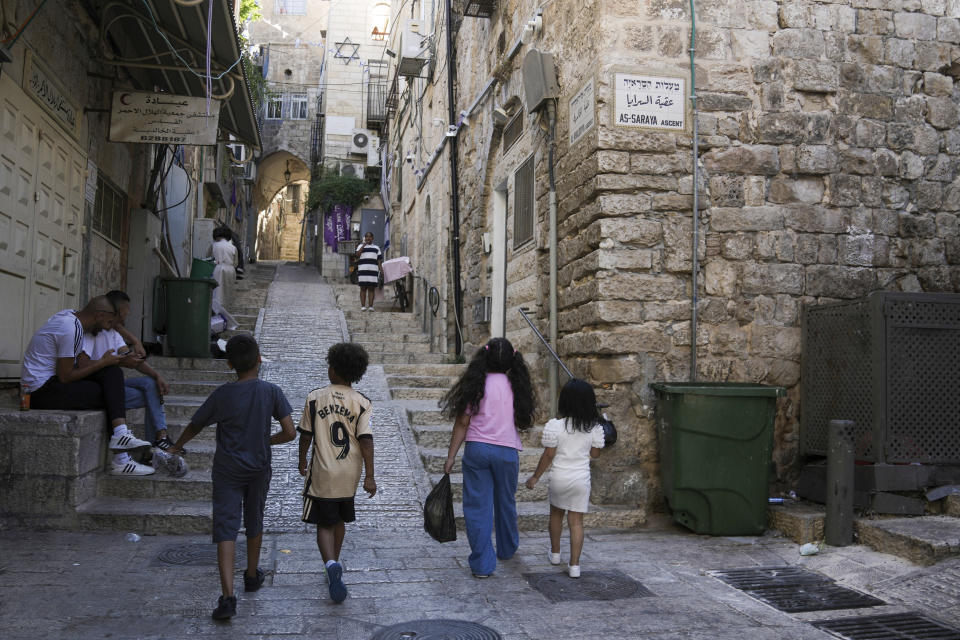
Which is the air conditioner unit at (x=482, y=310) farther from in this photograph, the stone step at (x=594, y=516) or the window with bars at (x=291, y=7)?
the window with bars at (x=291, y=7)

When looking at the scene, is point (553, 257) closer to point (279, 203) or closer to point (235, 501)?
point (235, 501)

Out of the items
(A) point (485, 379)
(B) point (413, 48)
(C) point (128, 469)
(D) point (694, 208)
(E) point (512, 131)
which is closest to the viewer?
(A) point (485, 379)

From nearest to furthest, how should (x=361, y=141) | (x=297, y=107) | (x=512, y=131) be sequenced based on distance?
(x=512, y=131), (x=361, y=141), (x=297, y=107)

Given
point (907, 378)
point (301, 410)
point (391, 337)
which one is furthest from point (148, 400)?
point (391, 337)

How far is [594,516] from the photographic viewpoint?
556 cm

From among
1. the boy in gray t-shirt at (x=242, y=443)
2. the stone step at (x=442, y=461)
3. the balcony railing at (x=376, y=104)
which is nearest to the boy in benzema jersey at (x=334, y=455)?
the boy in gray t-shirt at (x=242, y=443)

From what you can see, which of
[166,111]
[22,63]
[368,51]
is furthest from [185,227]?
[368,51]

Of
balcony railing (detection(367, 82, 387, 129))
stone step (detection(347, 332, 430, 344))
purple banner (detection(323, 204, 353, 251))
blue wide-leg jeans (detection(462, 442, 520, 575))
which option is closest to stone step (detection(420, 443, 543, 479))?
blue wide-leg jeans (detection(462, 442, 520, 575))

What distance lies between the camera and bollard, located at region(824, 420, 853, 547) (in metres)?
4.98

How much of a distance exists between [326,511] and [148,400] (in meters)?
2.35

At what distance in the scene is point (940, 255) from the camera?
21.1ft

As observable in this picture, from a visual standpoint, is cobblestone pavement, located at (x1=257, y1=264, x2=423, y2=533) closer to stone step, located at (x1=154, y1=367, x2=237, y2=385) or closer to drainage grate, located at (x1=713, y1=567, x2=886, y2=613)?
stone step, located at (x1=154, y1=367, x2=237, y2=385)

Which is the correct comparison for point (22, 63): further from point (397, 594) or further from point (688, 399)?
point (688, 399)

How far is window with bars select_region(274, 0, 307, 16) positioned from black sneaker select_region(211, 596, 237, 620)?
3868 centimetres
